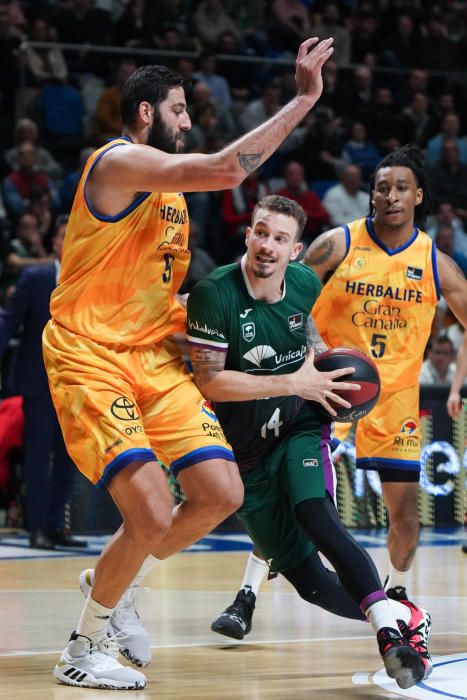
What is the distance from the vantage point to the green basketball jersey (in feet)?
17.0

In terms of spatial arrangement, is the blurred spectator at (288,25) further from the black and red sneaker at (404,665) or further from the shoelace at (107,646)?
the black and red sneaker at (404,665)

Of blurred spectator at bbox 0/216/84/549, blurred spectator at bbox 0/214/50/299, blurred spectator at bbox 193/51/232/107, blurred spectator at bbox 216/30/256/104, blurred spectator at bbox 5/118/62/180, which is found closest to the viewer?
blurred spectator at bbox 0/216/84/549

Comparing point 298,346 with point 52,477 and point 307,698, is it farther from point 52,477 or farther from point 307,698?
point 52,477

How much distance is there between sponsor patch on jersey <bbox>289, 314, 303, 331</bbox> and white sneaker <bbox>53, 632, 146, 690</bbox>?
1.44 m

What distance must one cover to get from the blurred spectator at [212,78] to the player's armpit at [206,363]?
9441 millimetres

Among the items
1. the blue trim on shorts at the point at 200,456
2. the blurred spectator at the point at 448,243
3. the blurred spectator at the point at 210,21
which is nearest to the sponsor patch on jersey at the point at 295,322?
the blue trim on shorts at the point at 200,456

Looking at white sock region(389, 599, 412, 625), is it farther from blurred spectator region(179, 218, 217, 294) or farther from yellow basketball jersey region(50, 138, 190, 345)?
blurred spectator region(179, 218, 217, 294)

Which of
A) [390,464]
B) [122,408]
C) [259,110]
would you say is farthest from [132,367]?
[259,110]

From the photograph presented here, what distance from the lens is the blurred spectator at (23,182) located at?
12227mm

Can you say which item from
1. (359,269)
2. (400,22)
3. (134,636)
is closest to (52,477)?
(359,269)

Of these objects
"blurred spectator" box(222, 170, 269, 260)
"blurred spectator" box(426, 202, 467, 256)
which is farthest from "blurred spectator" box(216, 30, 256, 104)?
"blurred spectator" box(426, 202, 467, 256)

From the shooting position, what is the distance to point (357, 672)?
5.06 meters

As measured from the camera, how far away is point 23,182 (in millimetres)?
12375

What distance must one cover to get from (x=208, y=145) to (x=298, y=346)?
8124 mm
